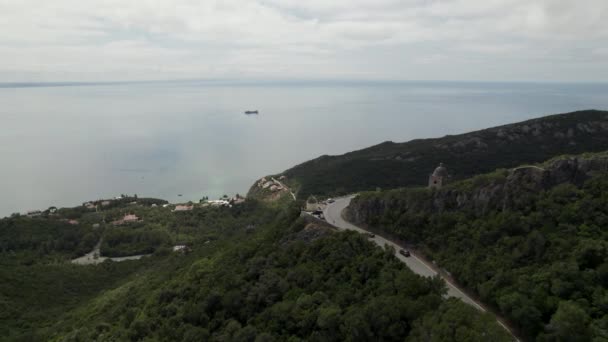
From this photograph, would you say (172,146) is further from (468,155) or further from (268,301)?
(268,301)

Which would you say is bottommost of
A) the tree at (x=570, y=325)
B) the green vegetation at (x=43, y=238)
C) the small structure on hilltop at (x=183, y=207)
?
the green vegetation at (x=43, y=238)

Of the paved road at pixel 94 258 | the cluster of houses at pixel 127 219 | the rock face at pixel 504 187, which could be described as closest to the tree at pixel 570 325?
the rock face at pixel 504 187

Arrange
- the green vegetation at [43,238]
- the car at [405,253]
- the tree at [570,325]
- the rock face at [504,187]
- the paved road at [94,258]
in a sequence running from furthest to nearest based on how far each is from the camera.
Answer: the paved road at [94,258] < the green vegetation at [43,238] < the car at [405,253] < the rock face at [504,187] < the tree at [570,325]

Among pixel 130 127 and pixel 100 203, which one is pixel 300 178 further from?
pixel 130 127

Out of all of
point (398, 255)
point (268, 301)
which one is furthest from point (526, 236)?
point (268, 301)

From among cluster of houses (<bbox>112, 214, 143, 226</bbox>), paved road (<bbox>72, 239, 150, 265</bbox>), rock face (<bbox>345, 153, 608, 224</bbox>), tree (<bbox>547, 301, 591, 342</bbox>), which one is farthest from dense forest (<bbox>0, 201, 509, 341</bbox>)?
cluster of houses (<bbox>112, 214, 143, 226</bbox>)

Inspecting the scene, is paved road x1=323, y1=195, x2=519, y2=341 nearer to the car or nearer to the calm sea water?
the car

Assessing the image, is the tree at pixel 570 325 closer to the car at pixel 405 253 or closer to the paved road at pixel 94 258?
the car at pixel 405 253
